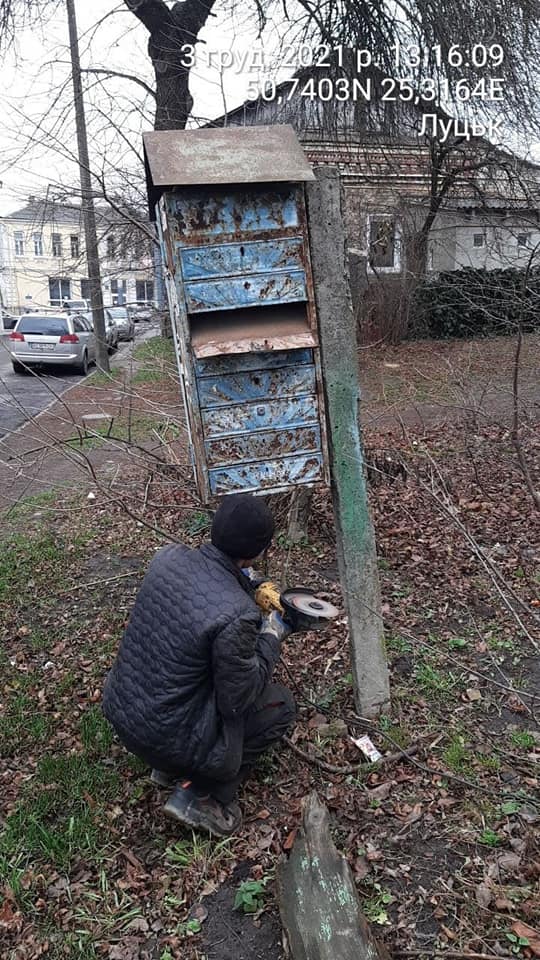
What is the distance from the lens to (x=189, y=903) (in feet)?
7.86

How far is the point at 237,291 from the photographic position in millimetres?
2623

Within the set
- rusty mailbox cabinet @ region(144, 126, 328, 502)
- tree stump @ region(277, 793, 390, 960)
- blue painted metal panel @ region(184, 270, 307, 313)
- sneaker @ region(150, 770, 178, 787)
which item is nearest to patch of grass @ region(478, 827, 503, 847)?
tree stump @ region(277, 793, 390, 960)

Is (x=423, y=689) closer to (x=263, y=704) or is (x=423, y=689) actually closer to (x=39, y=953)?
(x=263, y=704)

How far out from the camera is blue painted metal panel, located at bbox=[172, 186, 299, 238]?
257 cm

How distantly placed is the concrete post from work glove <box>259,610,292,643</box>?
397mm

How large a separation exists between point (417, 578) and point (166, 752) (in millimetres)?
2463

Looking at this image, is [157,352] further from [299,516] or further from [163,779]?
[163,779]

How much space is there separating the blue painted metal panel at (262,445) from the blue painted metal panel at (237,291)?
0.49 metres

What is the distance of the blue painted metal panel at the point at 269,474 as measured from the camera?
9.23 feet

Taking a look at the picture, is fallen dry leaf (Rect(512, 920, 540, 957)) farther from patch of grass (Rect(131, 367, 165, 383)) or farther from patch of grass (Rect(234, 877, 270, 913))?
patch of grass (Rect(131, 367, 165, 383))

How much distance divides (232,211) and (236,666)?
5.25ft

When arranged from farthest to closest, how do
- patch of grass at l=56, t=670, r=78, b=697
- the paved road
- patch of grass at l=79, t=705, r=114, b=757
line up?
the paved road
patch of grass at l=56, t=670, r=78, b=697
patch of grass at l=79, t=705, r=114, b=757

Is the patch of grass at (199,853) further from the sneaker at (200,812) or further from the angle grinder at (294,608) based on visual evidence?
the angle grinder at (294,608)

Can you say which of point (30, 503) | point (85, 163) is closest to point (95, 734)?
point (30, 503)
